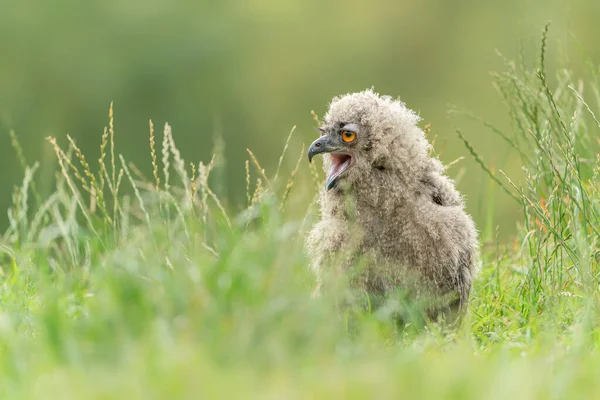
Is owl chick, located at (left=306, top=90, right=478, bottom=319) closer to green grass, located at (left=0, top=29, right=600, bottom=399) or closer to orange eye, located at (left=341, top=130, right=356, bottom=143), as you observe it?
orange eye, located at (left=341, top=130, right=356, bottom=143)

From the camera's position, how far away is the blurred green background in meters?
15.5

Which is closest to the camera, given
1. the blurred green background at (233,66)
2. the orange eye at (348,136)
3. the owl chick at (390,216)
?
the owl chick at (390,216)

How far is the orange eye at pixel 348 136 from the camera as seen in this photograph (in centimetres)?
463

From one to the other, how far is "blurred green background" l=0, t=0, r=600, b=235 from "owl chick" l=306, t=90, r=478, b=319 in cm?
967

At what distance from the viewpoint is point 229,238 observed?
3.83 meters

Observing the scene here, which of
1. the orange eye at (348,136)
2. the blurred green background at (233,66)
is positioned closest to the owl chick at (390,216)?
the orange eye at (348,136)

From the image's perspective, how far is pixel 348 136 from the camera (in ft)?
15.2

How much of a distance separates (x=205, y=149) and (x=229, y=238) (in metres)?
11.2

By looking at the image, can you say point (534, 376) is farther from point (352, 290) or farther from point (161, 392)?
point (352, 290)

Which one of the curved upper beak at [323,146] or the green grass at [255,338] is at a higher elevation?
the curved upper beak at [323,146]

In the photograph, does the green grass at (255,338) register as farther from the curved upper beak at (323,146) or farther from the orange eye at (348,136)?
the orange eye at (348,136)

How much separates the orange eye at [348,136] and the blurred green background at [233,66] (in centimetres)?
975

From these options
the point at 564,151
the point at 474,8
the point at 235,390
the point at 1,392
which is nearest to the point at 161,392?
the point at 235,390

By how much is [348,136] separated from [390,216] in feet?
1.46
